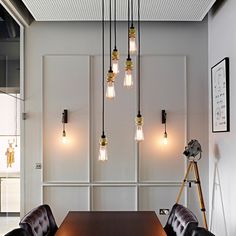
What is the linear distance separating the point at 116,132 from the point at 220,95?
1422 millimetres

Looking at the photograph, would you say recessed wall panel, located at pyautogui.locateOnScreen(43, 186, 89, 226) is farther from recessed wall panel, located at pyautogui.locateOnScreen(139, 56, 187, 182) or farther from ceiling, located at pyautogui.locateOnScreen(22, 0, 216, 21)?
ceiling, located at pyautogui.locateOnScreen(22, 0, 216, 21)

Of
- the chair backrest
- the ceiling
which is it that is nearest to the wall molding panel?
the ceiling

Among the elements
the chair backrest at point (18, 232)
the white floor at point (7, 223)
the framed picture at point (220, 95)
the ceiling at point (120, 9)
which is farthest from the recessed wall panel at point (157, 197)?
the chair backrest at point (18, 232)

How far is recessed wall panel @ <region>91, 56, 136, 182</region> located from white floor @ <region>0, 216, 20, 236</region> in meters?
1.16

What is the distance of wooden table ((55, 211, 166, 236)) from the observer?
263 cm

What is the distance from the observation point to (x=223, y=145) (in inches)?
159

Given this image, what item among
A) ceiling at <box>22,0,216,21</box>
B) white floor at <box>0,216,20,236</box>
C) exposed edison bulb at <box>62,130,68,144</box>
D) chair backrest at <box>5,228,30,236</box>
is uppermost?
ceiling at <box>22,0,216,21</box>

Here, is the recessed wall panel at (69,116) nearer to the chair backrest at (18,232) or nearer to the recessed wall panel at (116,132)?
the recessed wall panel at (116,132)

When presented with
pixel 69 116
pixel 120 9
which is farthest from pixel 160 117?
pixel 120 9

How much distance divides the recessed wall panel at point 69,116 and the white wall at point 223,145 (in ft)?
5.44

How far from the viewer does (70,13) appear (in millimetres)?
4133

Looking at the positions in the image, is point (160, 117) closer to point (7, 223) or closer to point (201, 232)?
point (7, 223)

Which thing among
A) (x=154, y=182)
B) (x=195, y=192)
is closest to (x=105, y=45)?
(x=154, y=182)

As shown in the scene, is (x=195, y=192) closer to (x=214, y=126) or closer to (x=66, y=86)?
(x=214, y=126)
